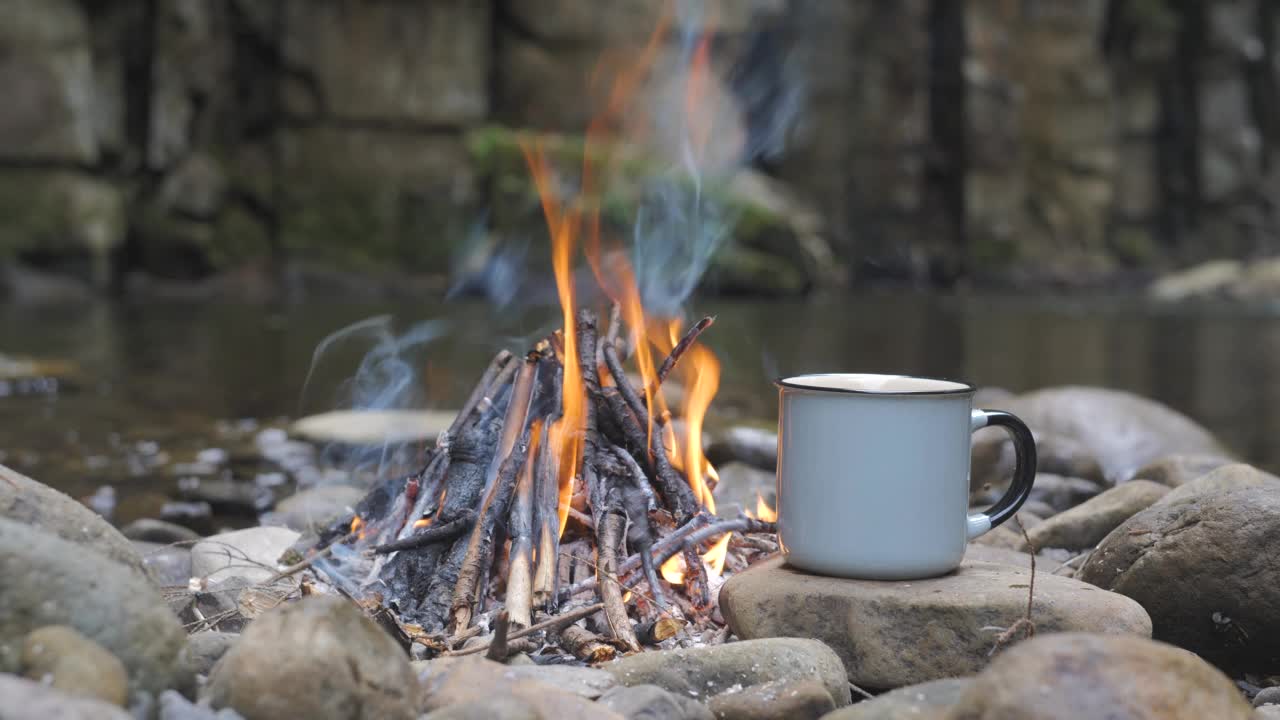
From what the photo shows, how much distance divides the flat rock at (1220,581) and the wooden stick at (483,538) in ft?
3.77

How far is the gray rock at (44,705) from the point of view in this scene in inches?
46.7

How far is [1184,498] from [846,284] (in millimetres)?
21631

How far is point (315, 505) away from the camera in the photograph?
130 inches

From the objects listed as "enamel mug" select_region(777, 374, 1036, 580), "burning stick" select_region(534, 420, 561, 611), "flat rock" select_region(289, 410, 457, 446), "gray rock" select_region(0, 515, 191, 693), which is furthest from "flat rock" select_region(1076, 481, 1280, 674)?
"flat rock" select_region(289, 410, 457, 446)

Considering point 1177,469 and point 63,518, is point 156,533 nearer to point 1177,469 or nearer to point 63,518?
point 63,518

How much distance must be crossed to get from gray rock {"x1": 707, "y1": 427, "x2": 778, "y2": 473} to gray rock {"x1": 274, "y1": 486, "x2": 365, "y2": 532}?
1.26 metres

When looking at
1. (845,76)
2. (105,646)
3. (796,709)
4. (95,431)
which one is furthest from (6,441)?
(845,76)

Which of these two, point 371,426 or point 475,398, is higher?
point 475,398

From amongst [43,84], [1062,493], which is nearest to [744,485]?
[1062,493]

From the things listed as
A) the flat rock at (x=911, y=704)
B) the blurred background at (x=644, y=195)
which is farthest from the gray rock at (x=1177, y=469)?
the flat rock at (x=911, y=704)

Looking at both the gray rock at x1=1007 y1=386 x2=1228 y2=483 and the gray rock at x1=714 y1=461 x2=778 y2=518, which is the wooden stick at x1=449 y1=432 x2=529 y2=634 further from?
the gray rock at x1=1007 y1=386 x2=1228 y2=483

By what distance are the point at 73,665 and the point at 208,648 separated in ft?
1.03

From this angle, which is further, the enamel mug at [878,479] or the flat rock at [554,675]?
the enamel mug at [878,479]

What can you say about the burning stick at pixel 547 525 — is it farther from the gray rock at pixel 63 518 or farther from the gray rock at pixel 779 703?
the gray rock at pixel 63 518
